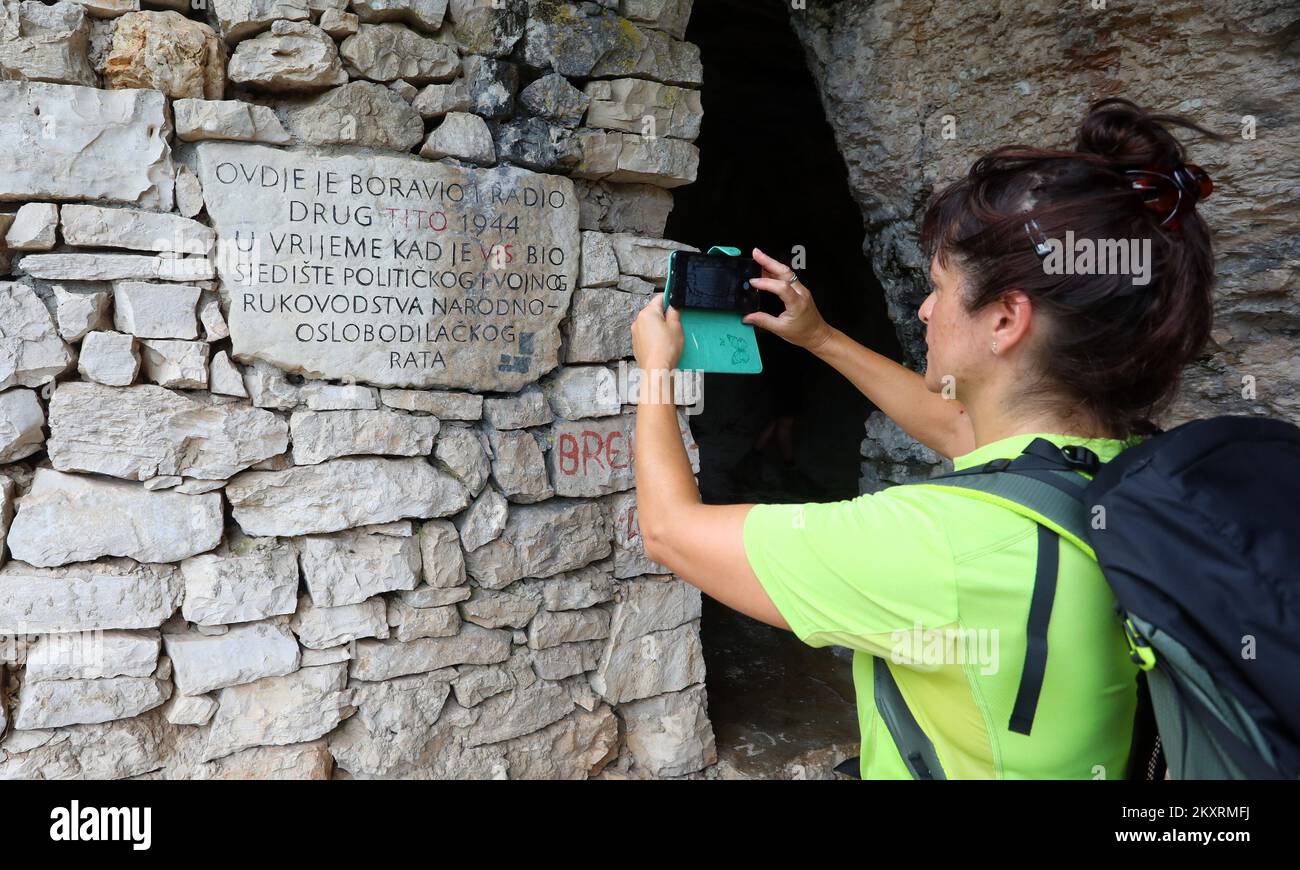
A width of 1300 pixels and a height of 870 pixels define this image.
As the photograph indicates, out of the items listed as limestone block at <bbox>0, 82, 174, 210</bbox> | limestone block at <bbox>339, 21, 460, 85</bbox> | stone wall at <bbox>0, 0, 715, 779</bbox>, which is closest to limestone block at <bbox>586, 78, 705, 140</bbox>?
stone wall at <bbox>0, 0, 715, 779</bbox>

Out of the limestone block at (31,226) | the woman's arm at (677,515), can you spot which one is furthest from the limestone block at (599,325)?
the limestone block at (31,226)

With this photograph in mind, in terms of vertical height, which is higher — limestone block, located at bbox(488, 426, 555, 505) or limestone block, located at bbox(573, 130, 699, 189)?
limestone block, located at bbox(573, 130, 699, 189)

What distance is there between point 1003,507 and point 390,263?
5.76 ft

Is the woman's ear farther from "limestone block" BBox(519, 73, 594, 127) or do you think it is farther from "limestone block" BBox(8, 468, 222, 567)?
"limestone block" BBox(8, 468, 222, 567)

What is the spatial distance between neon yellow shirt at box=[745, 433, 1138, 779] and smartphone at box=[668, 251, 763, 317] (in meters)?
0.60

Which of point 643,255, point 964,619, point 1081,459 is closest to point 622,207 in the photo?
point 643,255

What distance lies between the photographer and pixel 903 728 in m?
1.19

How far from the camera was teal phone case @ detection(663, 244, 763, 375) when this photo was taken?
1.62 metres

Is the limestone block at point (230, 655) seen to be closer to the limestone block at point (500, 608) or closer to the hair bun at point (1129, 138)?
the limestone block at point (500, 608)

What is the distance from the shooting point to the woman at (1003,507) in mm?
1066

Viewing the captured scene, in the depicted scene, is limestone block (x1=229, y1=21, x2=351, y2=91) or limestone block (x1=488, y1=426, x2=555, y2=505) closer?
limestone block (x1=229, y1=21, x2=351, y2=91)

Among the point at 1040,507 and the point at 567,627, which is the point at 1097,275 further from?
the point at 567,627

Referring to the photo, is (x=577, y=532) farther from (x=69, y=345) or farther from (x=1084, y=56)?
(x=1084, y=56)

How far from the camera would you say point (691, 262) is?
Answer: 162 centimetres
